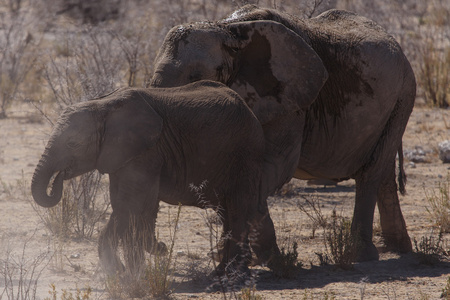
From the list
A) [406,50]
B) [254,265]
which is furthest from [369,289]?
[406,50]

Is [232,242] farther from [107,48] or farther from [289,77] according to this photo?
[107,48]

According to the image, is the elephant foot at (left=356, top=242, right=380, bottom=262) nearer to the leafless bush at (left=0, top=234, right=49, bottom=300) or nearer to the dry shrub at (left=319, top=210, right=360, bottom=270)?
the dry shrub at (left=319, top=210, right=360, bottom=270)

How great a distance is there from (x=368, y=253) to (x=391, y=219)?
0.55 m

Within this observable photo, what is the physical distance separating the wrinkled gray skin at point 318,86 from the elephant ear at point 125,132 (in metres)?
0.52

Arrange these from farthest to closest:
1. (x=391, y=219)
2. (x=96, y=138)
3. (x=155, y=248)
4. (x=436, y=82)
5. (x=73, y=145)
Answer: (x=436, y=82)
(x=391, y=219)
(x=155, y=248)
(x=96, y=138)
(x=73, y=145)

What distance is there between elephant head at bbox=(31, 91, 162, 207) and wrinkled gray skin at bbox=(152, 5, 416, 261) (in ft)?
1.87

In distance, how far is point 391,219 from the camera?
22.9 feet

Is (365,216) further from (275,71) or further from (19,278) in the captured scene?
(19,278)

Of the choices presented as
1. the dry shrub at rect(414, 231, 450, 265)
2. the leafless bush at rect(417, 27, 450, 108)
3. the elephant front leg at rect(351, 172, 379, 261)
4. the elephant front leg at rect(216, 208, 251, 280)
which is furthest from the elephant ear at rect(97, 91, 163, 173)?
the leafless bush at rect(417, 27, 450, 108)

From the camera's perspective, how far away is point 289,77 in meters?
6.14

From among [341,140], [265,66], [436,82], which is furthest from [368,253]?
[436,82]

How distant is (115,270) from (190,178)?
2.65 ft

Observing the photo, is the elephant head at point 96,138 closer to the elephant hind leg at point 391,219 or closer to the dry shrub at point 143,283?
the dry shrub at point 143,283

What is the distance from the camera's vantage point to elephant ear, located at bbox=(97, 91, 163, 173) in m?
5.06
